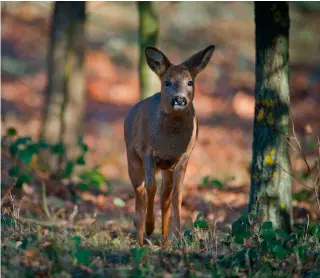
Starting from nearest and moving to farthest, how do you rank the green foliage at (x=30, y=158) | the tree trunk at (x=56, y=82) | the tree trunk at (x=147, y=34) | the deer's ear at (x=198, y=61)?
the deer's ear at (x=198, y=61), the green foliage at (x=30, y=158), the tree trunk at (x=147, y=34), the tree trunk at (x=56, y=82)

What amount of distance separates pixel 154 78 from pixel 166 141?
5.17 metres

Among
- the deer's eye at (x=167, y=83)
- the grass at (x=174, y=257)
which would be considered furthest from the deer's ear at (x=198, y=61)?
the grass at (x=174, y=257)

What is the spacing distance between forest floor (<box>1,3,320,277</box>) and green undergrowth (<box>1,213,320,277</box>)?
0.02 m

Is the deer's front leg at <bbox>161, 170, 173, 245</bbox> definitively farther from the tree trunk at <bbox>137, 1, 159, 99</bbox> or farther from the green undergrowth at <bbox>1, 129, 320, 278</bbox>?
the tree trunk at <bbox>137, 1, 159, 99</bbox>

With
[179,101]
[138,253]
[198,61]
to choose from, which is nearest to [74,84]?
[198,61]

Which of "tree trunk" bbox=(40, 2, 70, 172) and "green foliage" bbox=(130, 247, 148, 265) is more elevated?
"tree trunk" bbox=(40, 2, 70, 172)

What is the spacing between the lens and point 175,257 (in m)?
7.30

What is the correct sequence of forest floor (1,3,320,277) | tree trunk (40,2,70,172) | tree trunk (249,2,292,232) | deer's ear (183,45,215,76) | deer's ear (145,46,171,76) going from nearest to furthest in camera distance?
forest floor (1,3,320,277) < deer's ear (145,46,171,76) < deer's ear (183,45,215,76) < tree trunk (249,2,292,232) < tree trunk (40,2,70,172)

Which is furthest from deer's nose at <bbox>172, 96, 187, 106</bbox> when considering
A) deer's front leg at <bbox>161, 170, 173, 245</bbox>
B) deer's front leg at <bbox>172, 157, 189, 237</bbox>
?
deer's front leg at <bbox>161, 170, 173, 245</bbox>

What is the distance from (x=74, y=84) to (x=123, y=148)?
652cm

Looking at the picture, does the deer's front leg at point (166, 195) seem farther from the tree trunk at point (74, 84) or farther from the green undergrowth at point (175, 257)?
the tree trunk at point (74, 84)

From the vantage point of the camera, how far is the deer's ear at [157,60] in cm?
905

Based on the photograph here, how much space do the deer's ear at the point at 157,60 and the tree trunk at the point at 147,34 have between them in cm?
438

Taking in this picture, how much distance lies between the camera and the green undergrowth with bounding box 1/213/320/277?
22.6 ft
